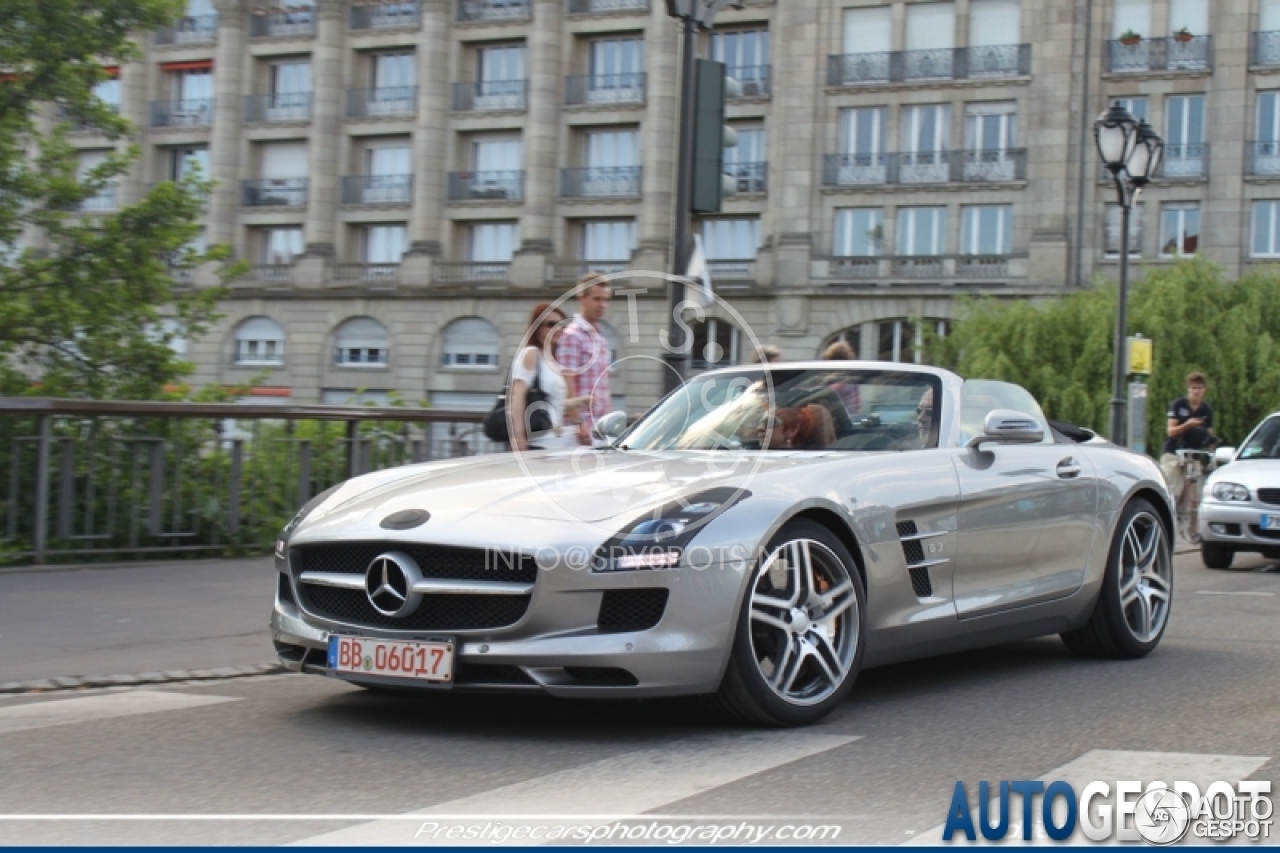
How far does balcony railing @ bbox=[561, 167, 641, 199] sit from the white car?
132 feet

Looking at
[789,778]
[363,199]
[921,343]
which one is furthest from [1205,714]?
[363,199]

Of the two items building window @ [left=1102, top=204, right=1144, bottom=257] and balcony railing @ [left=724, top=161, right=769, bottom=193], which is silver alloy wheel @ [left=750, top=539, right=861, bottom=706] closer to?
building window @ [left=1102, top=204, right=1144, bottom=257]

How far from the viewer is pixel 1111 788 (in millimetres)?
4754

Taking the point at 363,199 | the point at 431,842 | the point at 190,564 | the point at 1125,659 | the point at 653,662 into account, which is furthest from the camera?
the point at 363,199

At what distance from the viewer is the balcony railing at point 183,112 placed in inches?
2410

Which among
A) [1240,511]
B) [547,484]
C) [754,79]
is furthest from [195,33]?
[547,484]

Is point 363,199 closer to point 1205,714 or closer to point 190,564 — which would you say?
point 190,564

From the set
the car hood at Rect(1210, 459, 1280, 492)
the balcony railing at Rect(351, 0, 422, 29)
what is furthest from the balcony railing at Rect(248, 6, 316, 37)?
the car hood at Rect(1210, 459, 1280, 492)

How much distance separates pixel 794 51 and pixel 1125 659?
4467 centimetres

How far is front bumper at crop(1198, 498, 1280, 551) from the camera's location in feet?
47.8

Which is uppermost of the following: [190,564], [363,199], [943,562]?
[363,199]

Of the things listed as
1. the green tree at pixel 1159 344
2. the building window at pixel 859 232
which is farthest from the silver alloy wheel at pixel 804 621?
the building window at pixel 859 232

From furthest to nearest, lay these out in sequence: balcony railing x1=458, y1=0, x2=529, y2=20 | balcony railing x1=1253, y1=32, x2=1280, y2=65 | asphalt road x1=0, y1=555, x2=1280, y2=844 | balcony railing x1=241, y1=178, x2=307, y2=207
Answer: balcony railing x1=241, y1=178, x2=307, y2=207 < balcony railing x1=458, y1=0, x2=529, y2=20 < balcony railing x1=1253, y1=32, x2=1280, y2=65 < asphalt road x1=0, y1=555, x2=1280, y2=844

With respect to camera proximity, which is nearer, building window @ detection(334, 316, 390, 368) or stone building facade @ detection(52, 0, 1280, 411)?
stone building facade @ detection(52, 0, 1280, 411)
